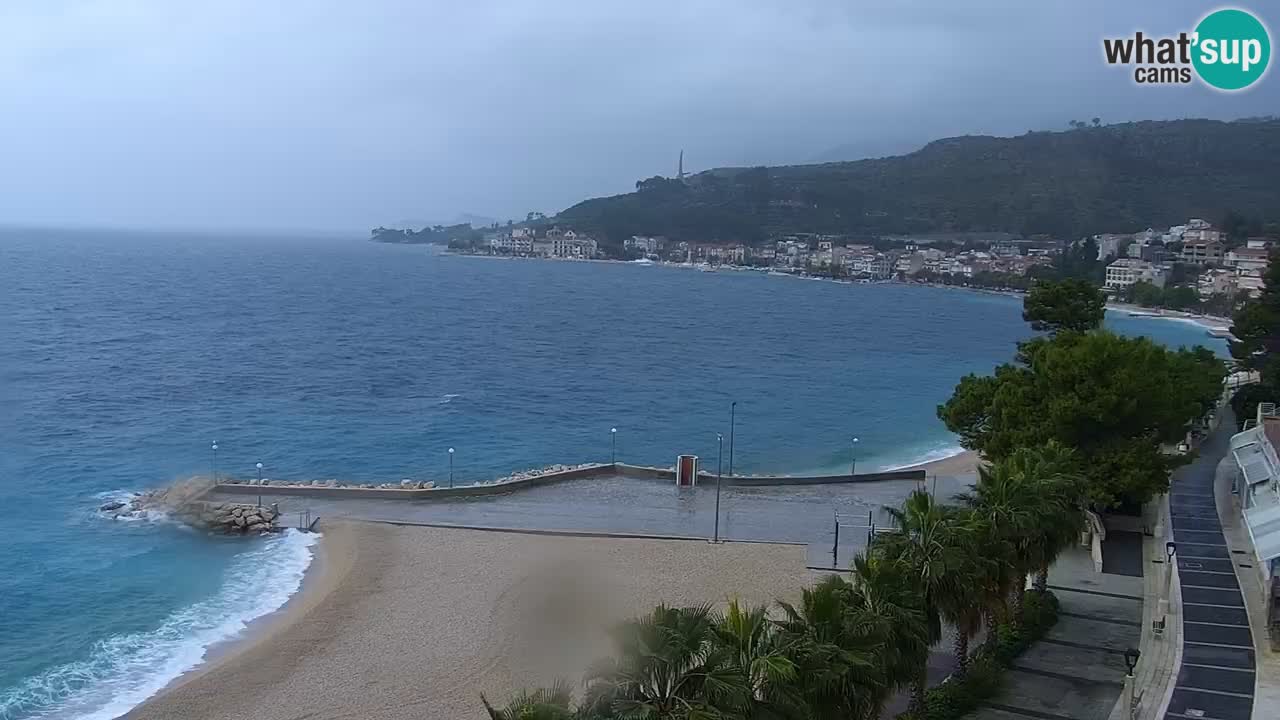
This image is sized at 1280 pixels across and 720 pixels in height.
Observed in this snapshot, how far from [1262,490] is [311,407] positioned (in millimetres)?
42188

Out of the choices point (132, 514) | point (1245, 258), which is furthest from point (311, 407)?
point (1245, 258)

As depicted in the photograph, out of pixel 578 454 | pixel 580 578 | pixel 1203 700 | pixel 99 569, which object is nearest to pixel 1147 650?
pixel 1203 700

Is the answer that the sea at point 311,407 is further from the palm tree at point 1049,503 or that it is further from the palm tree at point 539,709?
the palm tree at point 1049,503

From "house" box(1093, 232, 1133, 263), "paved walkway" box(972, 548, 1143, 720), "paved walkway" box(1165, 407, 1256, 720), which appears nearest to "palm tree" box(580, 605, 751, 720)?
"paved walkway" box(972, 548, 1143, 720)

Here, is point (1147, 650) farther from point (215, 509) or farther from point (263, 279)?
point (263, 279)

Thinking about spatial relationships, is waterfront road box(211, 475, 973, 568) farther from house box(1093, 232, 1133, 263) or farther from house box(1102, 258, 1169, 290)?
house box(1093, 232, 1133, 263)

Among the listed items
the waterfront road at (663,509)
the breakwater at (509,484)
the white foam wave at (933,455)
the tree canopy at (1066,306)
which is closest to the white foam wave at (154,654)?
the waterfront road at (663,509)

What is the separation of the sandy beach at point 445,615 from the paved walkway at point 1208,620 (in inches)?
318

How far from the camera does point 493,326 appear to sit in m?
95.9

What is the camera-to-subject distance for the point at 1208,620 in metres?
17.7

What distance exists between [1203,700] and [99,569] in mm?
25241

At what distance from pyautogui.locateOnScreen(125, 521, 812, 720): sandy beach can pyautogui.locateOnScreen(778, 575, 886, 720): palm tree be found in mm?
7948

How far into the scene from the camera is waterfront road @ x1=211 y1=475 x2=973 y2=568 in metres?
28.3

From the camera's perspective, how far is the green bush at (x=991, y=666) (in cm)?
1516
